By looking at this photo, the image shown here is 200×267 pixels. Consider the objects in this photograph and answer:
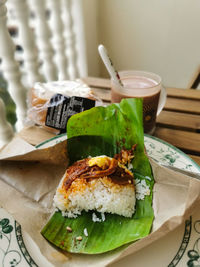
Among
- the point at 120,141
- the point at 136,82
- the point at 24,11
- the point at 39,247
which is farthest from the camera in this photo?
the point at 24,11

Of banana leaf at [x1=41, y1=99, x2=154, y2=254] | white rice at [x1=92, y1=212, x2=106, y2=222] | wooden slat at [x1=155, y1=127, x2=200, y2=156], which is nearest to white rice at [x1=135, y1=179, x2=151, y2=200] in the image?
banana leaf at [x1=41, y1=99, x2=154, y2=254]

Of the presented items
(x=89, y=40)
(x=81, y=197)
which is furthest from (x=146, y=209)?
(x=89, y=40)

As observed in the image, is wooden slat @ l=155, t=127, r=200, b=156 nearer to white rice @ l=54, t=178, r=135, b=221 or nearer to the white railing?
white rice @ l=54, t=178, r=135, b=221

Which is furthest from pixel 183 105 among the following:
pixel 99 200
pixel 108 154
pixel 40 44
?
pixel 40 44

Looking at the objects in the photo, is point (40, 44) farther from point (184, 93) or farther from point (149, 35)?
point (149, 35)

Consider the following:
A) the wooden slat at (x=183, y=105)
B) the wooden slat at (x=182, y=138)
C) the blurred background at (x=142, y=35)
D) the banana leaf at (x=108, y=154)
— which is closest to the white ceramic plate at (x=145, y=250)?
the banana leaf at (x=108, y=154)

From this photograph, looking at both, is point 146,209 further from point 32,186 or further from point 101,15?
point 101,15
